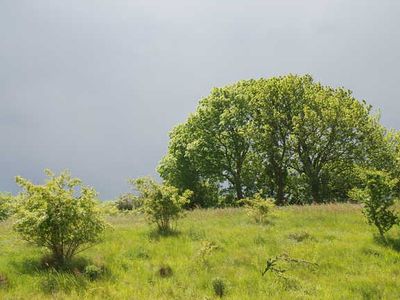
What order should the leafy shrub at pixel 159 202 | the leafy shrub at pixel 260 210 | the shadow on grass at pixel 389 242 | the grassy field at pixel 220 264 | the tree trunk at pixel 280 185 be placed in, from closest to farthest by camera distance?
1. the grassy field at pixel 220 264
2. the shadow on grass at pixel 389 242
3. the leafy shrub at pixel 159 202
4. the leafy shrub at pixel 260 210
5. the tree trunk at pixel 280 185

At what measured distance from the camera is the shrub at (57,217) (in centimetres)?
1503

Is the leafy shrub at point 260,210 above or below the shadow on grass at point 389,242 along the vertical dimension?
above

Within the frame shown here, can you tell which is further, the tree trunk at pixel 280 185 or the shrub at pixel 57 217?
the tree trunk at pixel 280 185

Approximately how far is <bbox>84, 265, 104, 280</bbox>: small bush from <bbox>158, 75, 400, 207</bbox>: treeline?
3087 cm

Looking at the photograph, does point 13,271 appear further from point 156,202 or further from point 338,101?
point 338,101

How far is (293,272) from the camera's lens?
1529 centimetres

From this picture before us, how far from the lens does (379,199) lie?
61.9 ft

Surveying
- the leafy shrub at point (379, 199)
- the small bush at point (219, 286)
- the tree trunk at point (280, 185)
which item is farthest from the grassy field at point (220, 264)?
the tree trunk at point (280, 185)

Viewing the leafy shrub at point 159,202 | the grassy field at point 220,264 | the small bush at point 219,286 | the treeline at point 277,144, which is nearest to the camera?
the grassy field at point 220,264

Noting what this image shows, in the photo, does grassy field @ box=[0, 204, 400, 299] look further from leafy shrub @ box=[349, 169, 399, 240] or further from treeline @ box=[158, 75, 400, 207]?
treeline @ box=[158, 75, 400, 207]

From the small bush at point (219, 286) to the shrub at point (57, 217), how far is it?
16.1 feet

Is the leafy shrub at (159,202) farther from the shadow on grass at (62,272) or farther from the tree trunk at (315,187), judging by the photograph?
the tree trunk at (315,187)

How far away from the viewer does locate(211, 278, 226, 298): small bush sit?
13.7 meters

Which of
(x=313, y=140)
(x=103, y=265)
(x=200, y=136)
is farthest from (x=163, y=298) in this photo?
(x=200, y=136)
